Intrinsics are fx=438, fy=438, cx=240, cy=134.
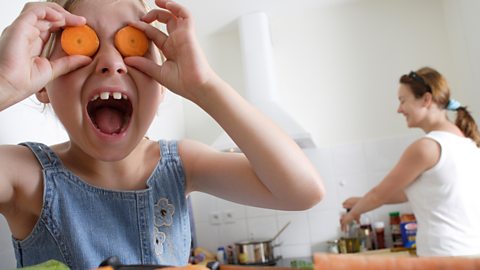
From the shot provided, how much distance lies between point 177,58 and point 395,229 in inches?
94.5

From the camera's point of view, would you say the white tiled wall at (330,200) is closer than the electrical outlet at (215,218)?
Yes

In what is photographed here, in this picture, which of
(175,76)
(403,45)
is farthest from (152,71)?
(403,45)

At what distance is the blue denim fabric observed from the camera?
65 centimetres

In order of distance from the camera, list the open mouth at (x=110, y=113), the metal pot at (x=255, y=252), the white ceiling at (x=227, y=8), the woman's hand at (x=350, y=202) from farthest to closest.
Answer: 1. the white ceiling at (x=227, y=8)
2. the metal pot at (x=255, y=252)
3. the woman's hand at (x=350, y=202)
4. the open mouth at (x=110, y=113)

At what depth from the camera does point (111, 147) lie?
1.95 feet

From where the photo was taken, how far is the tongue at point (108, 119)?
2.13 ft

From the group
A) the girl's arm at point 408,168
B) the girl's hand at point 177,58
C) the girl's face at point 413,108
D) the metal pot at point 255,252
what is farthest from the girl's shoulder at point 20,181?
the metal pot at point 255,252

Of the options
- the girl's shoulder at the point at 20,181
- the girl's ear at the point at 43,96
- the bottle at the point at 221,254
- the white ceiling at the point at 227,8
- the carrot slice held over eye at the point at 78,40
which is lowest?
the bottle at the point at 221,254

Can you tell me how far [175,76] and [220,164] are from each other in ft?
0.63

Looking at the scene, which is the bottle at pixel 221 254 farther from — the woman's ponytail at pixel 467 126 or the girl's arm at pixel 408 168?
the woman's ponytail at pixel 467 126

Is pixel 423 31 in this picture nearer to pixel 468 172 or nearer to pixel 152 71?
pixel 468 172

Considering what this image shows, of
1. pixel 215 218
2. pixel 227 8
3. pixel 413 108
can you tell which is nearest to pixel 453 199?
pixel 413 108

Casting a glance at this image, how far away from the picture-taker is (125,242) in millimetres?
682

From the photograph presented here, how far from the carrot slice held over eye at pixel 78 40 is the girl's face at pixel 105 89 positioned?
14 mm
